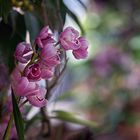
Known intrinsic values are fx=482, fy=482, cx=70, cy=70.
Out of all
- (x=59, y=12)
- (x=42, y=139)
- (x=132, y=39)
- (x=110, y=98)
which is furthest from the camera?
(x=132, y=39)

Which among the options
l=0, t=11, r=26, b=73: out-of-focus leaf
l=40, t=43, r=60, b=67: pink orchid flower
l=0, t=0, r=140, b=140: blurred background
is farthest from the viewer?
l=0, t=0, r=140, b=140: blurred background

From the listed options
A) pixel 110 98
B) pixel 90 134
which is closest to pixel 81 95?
pixel 110 98

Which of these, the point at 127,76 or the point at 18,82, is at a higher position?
the point at 18,82

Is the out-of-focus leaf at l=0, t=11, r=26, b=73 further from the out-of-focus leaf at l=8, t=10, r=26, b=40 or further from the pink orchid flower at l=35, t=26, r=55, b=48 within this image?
the pink orchid flower at l=35, t=26, r=55, b=48

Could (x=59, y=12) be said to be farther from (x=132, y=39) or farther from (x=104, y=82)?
(x=132, y=39)

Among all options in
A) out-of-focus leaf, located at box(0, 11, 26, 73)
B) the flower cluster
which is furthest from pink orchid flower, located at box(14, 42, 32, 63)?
out-of-focus leaf, located at box(0, 11, 26, 73)

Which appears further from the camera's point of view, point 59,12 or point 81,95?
point 81,95

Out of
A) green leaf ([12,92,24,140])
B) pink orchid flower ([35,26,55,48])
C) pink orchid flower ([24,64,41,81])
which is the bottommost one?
green leaf ([12,92,24,140])
